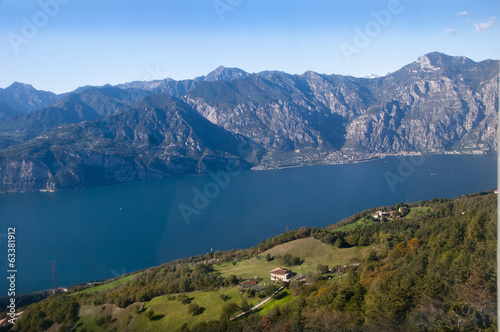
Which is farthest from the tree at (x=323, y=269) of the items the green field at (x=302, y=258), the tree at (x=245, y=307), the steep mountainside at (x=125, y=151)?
the steep mountainside at (x=125, y=151)

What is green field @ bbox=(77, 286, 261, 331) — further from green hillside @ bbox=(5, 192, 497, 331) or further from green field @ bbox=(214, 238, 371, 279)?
green field @ bbox=(214, 238, 371, 279)

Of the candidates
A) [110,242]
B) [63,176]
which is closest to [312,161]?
[63,176]

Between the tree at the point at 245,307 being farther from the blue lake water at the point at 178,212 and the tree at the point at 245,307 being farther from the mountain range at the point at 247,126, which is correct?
the mountain range at the point at 247,126

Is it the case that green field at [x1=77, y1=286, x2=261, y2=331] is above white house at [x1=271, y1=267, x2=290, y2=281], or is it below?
below

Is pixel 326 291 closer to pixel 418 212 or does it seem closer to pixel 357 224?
pixel 357 224

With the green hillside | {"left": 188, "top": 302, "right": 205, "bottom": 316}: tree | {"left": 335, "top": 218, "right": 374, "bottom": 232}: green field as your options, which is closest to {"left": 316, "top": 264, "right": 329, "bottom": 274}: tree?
the green hillside

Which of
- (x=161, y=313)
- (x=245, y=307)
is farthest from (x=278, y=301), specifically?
(x=161, y=313)
